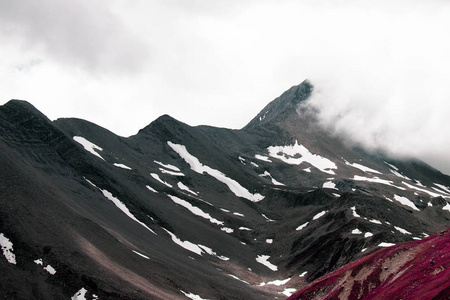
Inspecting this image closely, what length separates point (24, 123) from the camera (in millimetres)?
129125

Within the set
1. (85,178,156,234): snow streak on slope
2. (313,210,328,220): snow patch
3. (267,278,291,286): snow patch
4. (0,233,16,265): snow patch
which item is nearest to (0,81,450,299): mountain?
(0,233,16,265): snow patch

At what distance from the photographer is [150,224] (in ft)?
381

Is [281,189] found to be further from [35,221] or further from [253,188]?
[35,221]

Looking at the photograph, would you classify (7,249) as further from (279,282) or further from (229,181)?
(229,181)

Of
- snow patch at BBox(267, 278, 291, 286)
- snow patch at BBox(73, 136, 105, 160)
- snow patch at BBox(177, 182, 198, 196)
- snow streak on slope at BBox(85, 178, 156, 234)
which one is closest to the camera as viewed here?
snow patch at BBox(267, 278, 291, 286)

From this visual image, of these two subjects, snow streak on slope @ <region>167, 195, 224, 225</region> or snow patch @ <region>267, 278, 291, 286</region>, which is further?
snow streak on slope @ <region>167, 195, 224, 225</region>

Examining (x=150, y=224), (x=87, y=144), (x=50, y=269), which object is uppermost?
(x=87, y=144)

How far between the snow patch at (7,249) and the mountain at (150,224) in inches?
5.2

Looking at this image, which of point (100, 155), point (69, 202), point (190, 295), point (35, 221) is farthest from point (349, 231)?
point (100, 155)

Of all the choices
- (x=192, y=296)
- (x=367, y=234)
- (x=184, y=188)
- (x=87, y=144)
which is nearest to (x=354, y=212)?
(x=367, y=234)

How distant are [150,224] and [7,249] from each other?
5786 cm

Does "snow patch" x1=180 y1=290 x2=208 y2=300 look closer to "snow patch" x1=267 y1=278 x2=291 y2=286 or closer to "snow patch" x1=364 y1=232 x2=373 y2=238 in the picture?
"snow patch" x1=267 y1=278 x2=291 y2=286

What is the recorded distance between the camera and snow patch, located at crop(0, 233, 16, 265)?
5778cm

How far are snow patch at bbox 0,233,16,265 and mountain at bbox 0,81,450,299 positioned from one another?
13 cm
